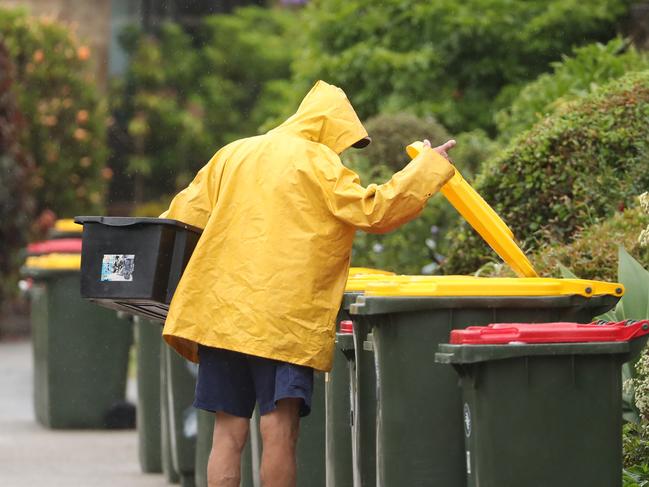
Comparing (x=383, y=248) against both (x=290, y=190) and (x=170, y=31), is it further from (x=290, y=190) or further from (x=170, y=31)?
(x=170, y=31)

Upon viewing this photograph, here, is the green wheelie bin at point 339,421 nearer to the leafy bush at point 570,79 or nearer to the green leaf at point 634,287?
the green leaf at point 634,287

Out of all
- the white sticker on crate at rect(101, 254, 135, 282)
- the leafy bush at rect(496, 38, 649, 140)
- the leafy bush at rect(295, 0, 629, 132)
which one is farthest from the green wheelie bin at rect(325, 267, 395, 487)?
the leafy bush at rect(295, 0, 629, 132)

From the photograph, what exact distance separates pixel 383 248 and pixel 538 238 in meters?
2.35

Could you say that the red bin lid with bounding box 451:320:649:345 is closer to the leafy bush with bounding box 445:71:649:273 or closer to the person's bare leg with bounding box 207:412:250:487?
the person's bare leg with bounding box 207:412:250:487

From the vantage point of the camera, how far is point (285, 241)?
553 centimetres

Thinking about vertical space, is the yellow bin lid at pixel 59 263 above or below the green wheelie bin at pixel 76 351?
above

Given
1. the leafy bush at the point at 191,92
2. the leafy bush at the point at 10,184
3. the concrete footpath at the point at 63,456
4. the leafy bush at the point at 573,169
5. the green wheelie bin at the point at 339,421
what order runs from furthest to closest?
1. the leafy bush at the point at 191,92
2. the leafy bush at the point at 10,184
3. the concrete footpath at the point at 63,456
4. the leafy bush at the point at 573,169
5. the green wheelie bin at the point at 339,421

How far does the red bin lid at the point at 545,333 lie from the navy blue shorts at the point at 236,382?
973 millimetres

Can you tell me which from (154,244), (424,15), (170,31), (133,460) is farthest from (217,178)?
(170,31)

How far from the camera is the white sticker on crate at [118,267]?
19.5 ft

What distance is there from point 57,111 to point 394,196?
1573 cm

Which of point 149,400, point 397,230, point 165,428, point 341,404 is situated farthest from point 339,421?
point 397,230

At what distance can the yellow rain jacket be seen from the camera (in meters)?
5.44

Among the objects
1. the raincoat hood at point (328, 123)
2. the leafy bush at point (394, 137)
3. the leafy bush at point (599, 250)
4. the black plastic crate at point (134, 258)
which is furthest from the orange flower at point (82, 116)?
the raincoat hood at point (328, 123)
